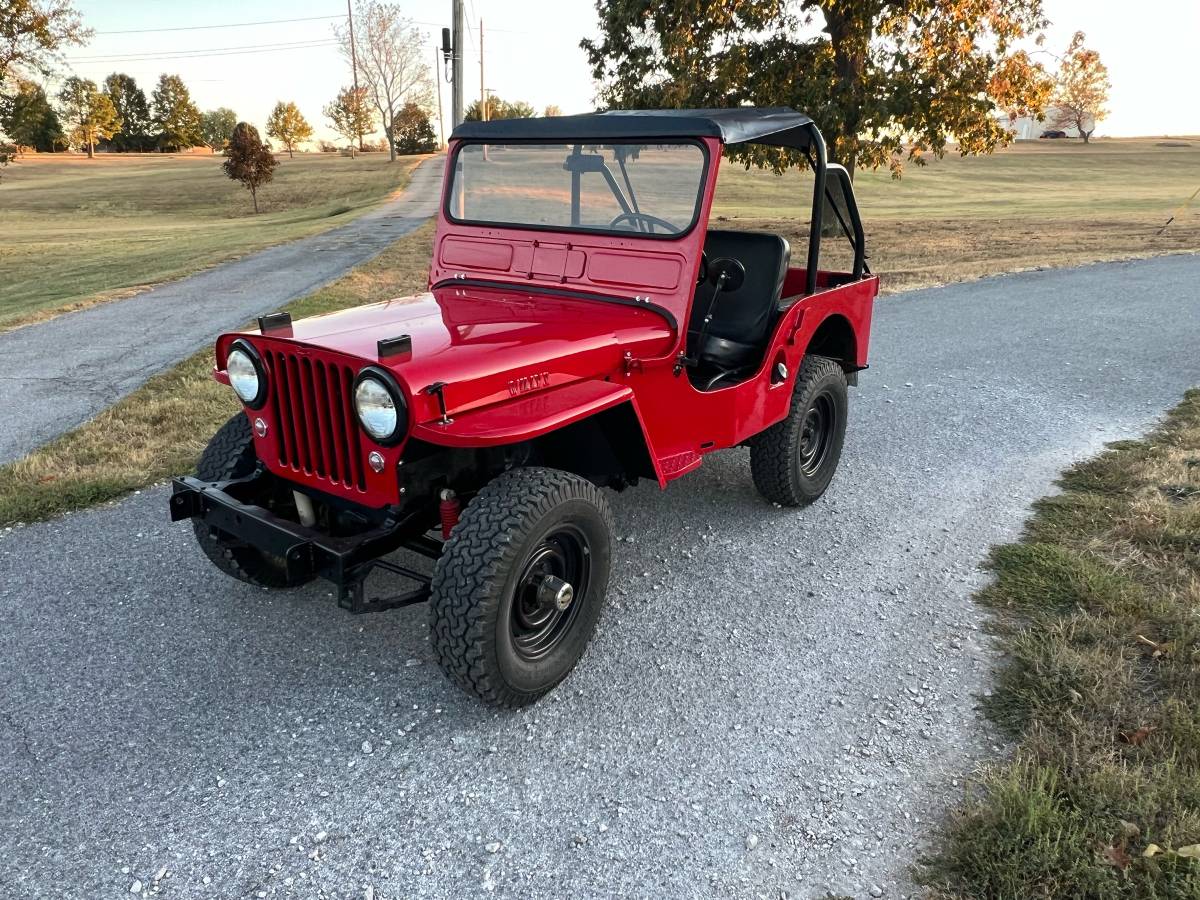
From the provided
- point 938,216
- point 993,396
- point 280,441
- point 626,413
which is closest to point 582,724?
point 626,413

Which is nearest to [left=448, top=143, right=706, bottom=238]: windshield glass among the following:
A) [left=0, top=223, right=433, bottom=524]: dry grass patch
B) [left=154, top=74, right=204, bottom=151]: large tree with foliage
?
[left=0, top=223, right=433, bottom=524]: dry grass patch

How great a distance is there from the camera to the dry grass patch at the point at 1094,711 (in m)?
2.16

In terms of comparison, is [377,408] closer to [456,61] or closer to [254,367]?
[254,367]

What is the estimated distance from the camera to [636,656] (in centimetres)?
323

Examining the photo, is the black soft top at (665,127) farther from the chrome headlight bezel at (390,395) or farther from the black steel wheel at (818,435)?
the chrome headlight bezel at (390,395)

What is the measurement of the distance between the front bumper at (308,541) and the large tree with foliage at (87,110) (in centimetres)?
7283

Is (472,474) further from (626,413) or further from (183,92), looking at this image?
(183,92)

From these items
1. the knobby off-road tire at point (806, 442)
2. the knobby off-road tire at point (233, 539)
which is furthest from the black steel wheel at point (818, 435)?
the knobby off-road tire at point (233, 539)

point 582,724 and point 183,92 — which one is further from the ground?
point 183,92

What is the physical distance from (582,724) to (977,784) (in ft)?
4.17

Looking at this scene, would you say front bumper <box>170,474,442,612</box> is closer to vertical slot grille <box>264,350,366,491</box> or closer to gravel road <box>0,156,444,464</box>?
vertical slot grille <box>264,350,366,491</box>

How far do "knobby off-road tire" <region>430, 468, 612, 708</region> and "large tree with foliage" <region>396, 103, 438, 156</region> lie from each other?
63.4m

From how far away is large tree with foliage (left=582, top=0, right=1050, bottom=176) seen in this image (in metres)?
13.1

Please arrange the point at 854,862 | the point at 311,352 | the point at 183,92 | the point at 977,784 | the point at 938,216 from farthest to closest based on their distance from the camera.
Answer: the point at 183,92 < the point at 938,216 < the point at 311,352 < the point at 977,784 < the point at 854,862
